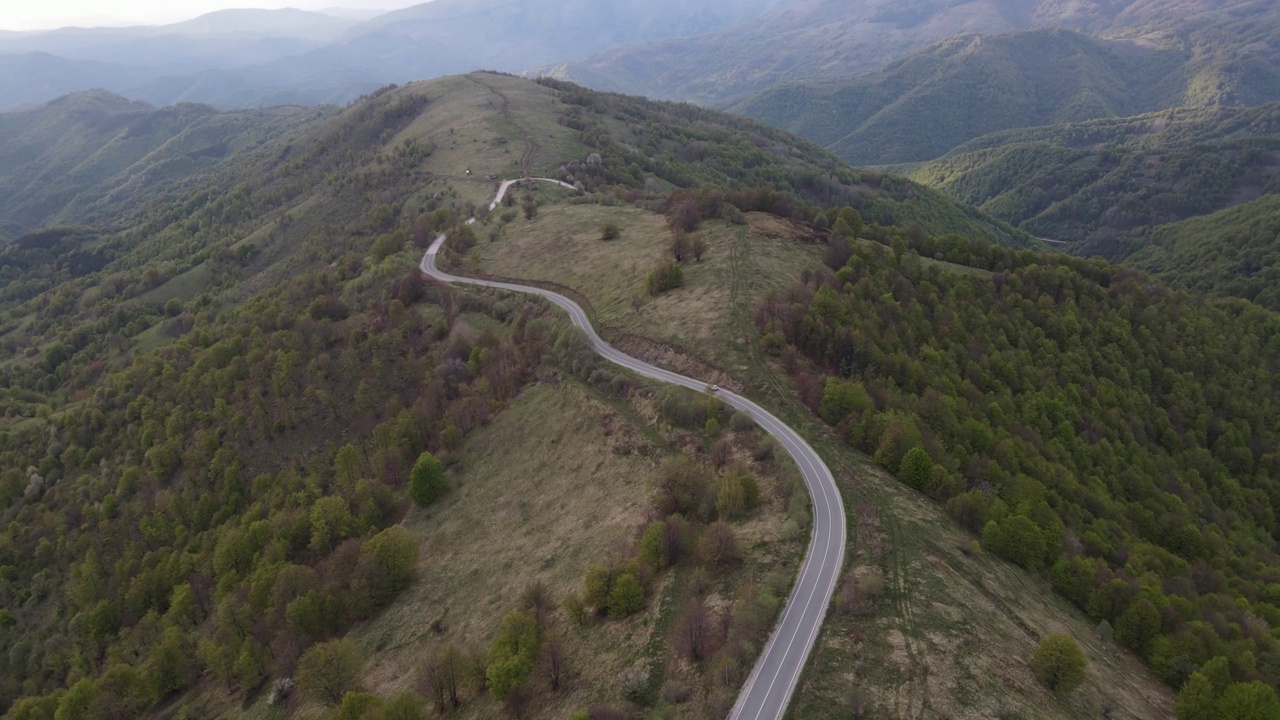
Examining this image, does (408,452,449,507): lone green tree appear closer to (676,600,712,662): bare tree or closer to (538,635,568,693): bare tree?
(538,635,568,693): bare tree

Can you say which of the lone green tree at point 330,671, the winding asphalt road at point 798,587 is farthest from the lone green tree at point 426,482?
the winding asphalt road at point 798,587

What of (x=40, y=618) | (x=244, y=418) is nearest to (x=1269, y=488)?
(x=244, y=418)

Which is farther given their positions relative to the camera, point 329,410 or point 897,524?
point 329,410

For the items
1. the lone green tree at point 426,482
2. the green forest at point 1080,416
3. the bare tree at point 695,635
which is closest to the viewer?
the bare tree at point 695,635

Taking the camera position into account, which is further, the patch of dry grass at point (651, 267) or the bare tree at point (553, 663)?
the patch of dry grass at point (651, 267)

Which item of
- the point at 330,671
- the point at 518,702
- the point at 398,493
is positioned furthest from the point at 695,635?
the point at 398,493

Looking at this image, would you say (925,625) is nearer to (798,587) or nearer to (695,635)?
(798,587)

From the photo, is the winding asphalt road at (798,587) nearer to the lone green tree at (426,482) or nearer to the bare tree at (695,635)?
the bare tree at (695,635)

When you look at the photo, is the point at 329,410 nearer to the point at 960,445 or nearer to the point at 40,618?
the point at 40,618
